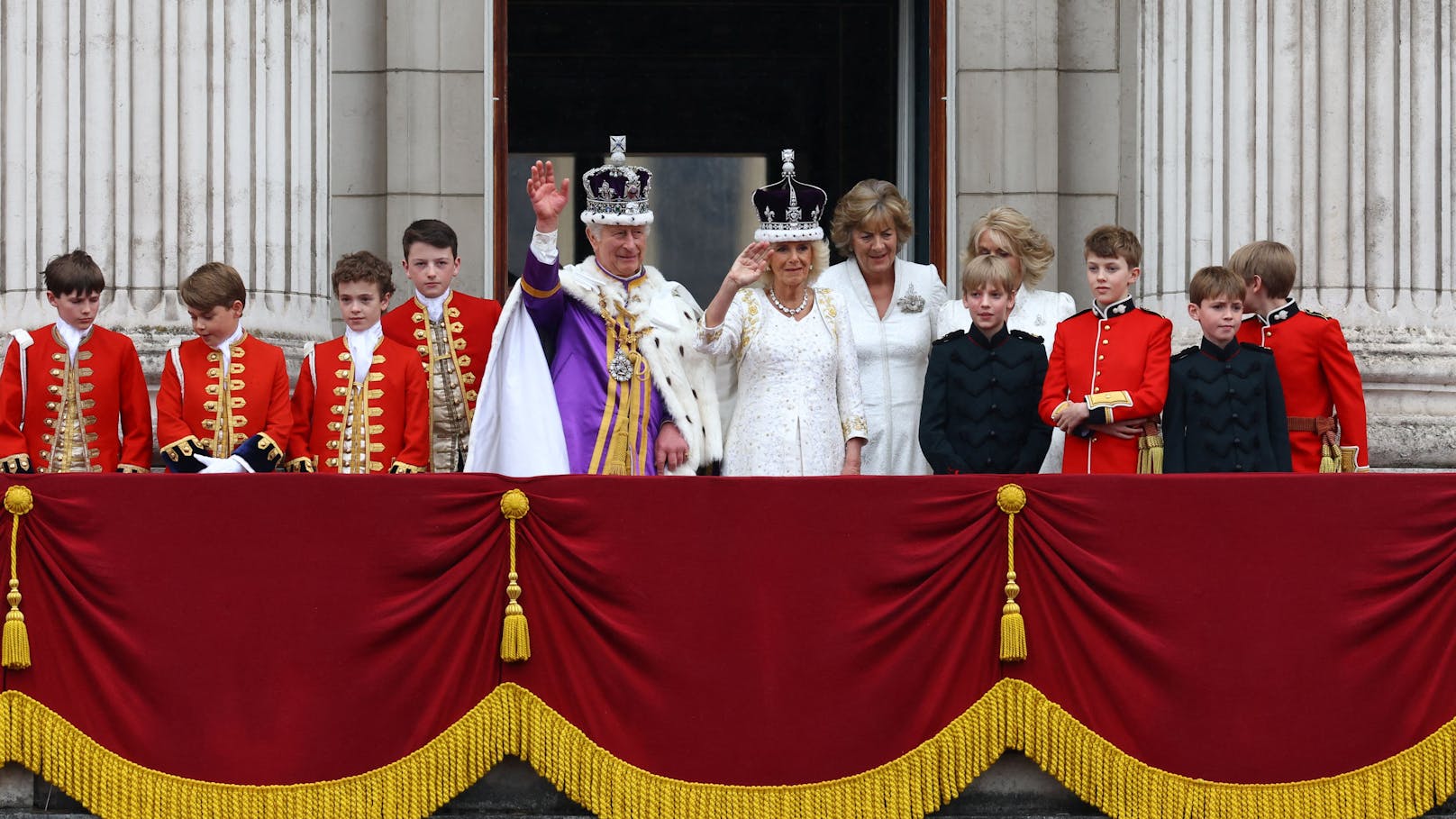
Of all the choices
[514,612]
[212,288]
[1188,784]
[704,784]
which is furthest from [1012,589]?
[212,288]

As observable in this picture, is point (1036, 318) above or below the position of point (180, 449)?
above

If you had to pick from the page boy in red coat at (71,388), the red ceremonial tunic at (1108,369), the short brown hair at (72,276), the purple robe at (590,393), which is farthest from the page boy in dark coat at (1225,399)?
the short brown hair at (72,276)

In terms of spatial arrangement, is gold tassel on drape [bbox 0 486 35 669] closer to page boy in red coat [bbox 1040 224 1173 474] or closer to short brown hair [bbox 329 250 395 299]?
short brown hair [bbox 329 250 395 299]

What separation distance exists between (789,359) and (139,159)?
10.8 feet

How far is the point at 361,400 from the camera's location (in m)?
7.24

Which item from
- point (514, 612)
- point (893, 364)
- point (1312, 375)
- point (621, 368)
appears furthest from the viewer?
point (893, 364)

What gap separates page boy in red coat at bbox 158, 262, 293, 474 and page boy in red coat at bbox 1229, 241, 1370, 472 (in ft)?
A: 11.4

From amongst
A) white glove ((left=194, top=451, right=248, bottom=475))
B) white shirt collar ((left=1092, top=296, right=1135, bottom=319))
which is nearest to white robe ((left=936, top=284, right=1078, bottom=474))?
white shirt collar ((left=1092, top=296, right=1135, bottom=319))

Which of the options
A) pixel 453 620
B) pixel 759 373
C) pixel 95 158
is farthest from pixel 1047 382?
pixel 95 158

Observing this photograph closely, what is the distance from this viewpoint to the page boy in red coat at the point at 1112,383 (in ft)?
23.1

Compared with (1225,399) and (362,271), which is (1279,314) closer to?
(1225,399)

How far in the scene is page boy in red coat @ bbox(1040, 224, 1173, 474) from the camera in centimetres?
703

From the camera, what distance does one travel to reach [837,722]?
6.08 meters

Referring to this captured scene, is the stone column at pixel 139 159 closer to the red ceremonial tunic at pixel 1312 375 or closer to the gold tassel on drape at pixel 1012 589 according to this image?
the gold tassel on drape at pixel 1012 589
